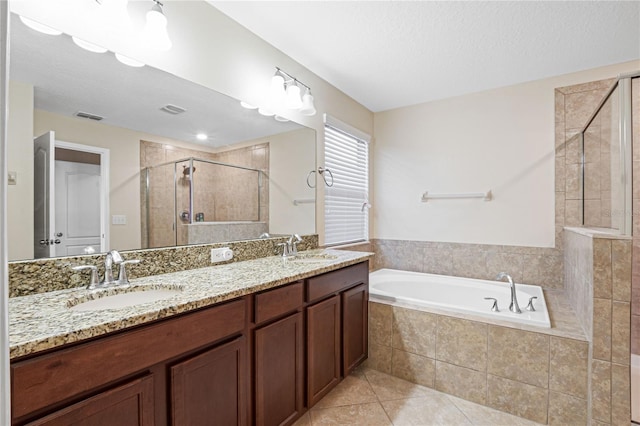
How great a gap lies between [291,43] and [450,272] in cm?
261

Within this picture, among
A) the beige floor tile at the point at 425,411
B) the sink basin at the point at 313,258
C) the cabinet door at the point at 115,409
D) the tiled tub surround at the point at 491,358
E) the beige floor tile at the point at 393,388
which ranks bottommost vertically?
the beige floor tile at the point at 393,388

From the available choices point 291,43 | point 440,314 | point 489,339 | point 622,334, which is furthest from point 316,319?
point 291,43

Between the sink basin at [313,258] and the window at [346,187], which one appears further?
the window at [346,187]

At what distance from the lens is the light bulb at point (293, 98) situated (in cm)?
224

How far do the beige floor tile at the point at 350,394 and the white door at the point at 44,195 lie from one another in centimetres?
168

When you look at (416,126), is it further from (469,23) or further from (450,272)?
(450,272)

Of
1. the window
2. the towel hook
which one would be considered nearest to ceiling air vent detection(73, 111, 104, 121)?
the towel hook

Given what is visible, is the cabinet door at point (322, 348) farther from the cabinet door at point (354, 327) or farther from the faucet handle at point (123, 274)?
the faucet handle at point (123, 274)

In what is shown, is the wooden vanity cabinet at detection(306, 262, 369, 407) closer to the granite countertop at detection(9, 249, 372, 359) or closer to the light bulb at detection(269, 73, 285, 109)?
the granite countertop at detection(9, 249, 372, 359)

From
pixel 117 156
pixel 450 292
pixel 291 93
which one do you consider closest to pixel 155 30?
pixel 117 156

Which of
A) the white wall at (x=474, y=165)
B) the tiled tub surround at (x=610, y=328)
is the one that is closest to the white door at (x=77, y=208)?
the tiled tub surround at (x=610, y=328)

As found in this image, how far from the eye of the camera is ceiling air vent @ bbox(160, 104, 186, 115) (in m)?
1.63

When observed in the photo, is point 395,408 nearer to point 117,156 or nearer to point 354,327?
point 354,327

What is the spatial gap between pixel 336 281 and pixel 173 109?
1.40 meters
